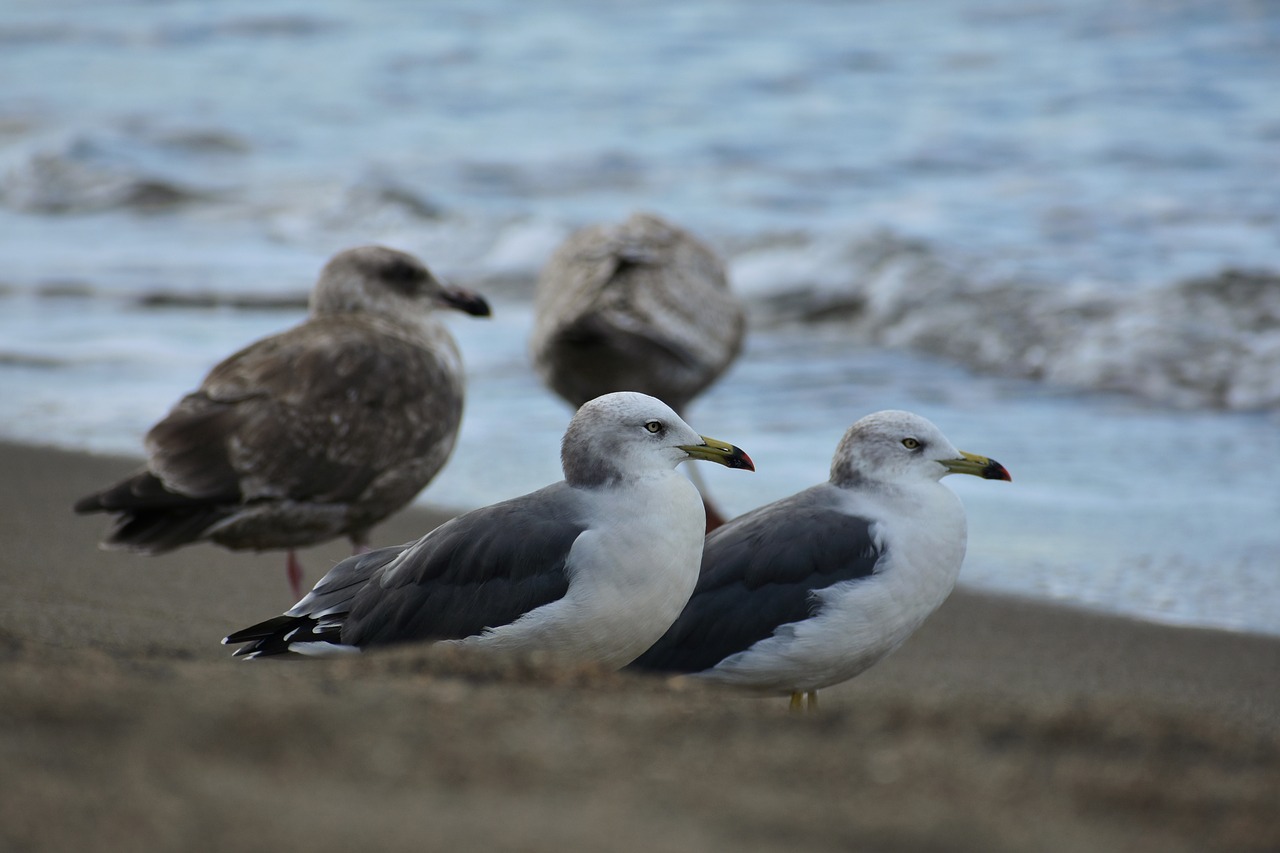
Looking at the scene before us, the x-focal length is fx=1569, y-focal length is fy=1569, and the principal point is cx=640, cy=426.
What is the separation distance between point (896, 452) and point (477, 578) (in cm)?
116

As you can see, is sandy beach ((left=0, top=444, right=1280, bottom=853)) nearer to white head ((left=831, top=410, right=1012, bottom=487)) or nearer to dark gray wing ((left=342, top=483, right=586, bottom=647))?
dark gray wing ((left=342, top=483, right=586, bottom=647))

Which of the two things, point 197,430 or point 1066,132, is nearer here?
point 197,430

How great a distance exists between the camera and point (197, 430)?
199 inches

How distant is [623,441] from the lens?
152 inches

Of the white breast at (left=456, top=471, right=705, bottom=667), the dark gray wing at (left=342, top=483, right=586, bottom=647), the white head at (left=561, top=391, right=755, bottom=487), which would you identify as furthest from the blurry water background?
the dark gray wing at (left=342, top=483, right=586, bottom=647)

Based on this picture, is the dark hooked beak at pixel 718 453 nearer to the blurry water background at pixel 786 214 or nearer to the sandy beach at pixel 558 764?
the sandy beach at pixel 558 764

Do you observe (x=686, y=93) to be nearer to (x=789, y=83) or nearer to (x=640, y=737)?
(x=789, y=83)

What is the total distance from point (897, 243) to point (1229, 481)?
460 cm

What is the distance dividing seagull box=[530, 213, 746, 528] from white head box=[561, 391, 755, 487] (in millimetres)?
2714

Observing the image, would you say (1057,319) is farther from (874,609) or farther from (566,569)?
(566,569)

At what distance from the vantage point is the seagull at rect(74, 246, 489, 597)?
16.3 feet

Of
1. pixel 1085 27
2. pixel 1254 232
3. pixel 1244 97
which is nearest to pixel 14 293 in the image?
pixel 1254 232

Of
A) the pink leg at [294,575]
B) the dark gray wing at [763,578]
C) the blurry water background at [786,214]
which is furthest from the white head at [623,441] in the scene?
the blurry water background at [786,214]

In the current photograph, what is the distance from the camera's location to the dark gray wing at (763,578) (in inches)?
154
